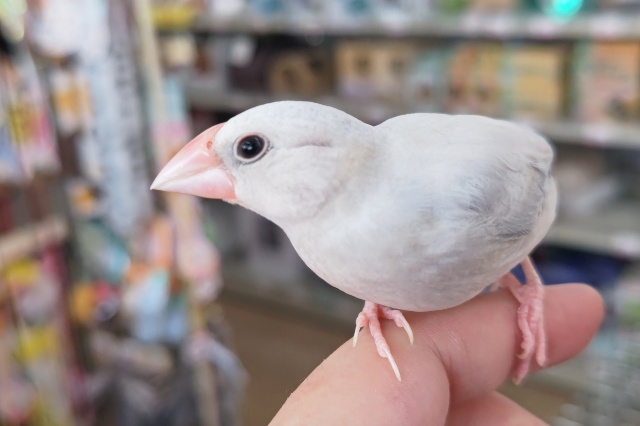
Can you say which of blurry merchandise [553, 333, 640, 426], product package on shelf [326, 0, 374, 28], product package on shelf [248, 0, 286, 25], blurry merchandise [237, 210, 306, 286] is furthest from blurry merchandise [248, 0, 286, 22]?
blurry merchandise [553, 333, 640, 426]

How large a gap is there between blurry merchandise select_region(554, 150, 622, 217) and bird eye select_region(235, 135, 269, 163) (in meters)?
1.84

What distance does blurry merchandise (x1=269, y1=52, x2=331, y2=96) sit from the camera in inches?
103

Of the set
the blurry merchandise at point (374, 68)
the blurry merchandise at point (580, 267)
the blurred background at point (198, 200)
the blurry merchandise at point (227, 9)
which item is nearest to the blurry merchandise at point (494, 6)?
the blurred background at point (198, 200)

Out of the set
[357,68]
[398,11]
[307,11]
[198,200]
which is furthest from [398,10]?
[198,200]

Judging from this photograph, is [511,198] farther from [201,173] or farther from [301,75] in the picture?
[301,75]

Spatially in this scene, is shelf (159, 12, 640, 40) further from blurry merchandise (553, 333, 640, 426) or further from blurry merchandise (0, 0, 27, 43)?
blurry merchandise (0, 0, 27, 43)

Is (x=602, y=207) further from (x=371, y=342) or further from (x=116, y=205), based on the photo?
(x=371, y=342)

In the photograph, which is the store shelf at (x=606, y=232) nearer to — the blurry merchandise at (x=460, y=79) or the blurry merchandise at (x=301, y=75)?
the blurry merchandise at (x=460, y=79)

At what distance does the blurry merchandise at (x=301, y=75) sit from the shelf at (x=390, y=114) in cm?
6

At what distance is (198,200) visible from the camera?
1.52m

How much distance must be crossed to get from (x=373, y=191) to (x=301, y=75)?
6.87 feet

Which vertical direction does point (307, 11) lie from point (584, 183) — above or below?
above

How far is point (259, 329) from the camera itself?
2775 mm

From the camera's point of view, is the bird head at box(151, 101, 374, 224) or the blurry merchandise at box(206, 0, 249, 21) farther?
the blurry merchandise at box(206, 0, 249, 21)
